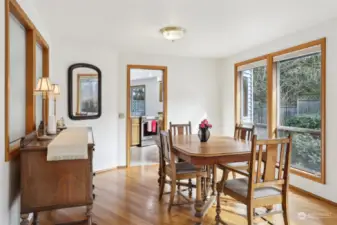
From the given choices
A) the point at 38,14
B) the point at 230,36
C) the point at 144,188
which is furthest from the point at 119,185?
the point at 230,36

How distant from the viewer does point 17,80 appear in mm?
2451

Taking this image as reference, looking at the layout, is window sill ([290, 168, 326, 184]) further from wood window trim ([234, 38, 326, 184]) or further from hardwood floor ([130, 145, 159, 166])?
hardwood floor ([130, 145, 159, 166])

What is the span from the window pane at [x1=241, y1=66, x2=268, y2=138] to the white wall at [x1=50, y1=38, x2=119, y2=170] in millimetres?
2559

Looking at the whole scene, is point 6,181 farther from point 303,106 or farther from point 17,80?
point 303,106

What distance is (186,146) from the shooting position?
2988mm

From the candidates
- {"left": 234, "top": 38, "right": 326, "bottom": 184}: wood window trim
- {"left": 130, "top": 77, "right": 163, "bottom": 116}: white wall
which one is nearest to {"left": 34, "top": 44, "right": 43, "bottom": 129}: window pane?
{"left": 234, "top": 38, "right": 326, "bottom": 184}: wood window trim

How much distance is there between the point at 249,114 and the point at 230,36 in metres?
1.79

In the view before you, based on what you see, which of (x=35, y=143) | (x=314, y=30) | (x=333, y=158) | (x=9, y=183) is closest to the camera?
(x=9, y=183)

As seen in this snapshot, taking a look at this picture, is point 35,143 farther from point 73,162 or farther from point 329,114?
point 329,114

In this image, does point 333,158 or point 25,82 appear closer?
point 25,82

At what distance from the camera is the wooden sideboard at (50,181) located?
2.11 meters

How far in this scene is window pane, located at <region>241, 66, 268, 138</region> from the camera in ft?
15.6

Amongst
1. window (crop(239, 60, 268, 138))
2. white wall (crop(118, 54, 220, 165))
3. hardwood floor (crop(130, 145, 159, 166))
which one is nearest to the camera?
window (crop(239, 60, 268, 138))

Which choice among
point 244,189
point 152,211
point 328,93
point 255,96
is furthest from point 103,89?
point 328,93
